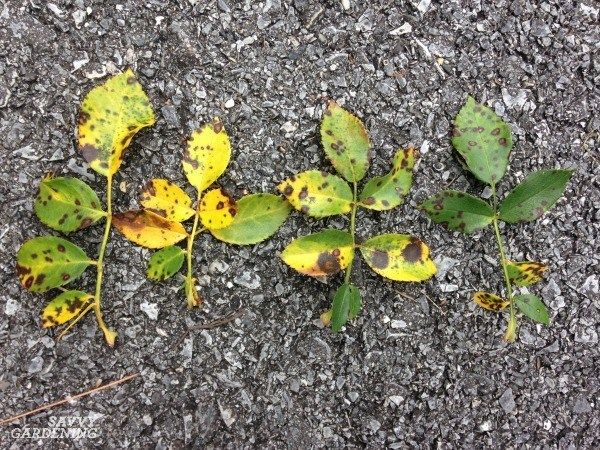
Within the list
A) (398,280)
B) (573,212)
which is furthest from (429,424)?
(573,212)

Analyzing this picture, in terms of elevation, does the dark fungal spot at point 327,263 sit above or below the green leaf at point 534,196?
below

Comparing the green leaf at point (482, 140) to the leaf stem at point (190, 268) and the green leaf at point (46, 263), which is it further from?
the green leaf at point (46, 263)

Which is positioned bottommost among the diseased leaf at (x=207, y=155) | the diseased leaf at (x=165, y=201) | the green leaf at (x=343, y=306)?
the green leaf at (x=343, y=306)

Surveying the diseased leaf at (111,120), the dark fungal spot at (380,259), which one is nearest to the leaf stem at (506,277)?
the dark fungal spot at (380,259)

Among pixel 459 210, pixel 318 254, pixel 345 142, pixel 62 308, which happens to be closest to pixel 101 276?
pixel 62 308

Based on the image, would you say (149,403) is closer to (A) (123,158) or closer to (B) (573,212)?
(A) (123,158)

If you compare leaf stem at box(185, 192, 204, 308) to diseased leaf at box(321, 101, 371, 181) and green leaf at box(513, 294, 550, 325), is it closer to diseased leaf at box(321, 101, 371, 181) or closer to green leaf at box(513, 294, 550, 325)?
diseased leaf at box(321, 101, 371, 181)
